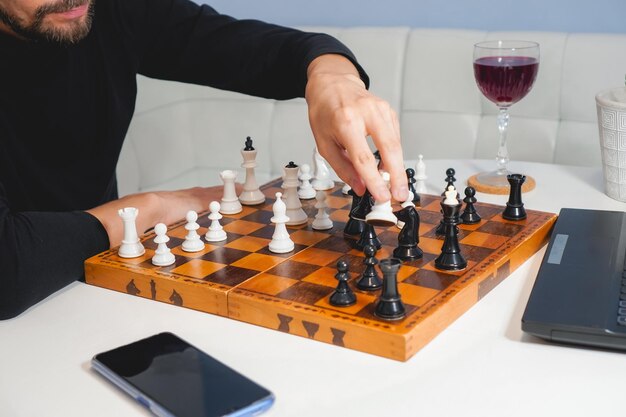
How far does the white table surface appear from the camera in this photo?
903 mm

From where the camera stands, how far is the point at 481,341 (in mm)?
1050

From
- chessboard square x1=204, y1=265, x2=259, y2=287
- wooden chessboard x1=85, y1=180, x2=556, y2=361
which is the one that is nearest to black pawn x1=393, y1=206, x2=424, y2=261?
wooden chessboard x1=85, y1=180, x2=556, y2=361

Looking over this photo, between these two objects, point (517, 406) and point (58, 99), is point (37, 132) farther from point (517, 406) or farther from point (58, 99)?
point (517, 406)

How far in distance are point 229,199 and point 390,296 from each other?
60cm

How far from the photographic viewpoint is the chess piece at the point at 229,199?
5.06 ft

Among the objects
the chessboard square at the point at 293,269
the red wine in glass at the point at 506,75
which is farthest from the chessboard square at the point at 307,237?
the red wine in glass at the point at 506,75

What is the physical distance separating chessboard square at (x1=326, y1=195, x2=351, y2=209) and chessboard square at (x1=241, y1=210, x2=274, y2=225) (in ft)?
0.39

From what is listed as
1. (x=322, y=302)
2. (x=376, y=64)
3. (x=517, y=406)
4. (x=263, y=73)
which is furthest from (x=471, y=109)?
(x=517, y=406)

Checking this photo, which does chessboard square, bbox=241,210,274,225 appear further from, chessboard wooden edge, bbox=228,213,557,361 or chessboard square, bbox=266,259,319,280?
chessboard wooden edge, bbox=228,213,557,361

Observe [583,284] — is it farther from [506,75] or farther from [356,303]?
[506,75]

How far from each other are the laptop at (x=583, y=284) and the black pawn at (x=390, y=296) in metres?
0.16

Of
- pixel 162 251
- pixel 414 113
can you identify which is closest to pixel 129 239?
pixel 162 251

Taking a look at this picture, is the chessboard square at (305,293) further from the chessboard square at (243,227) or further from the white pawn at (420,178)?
the white pawn at (420,178)

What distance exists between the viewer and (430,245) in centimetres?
130
